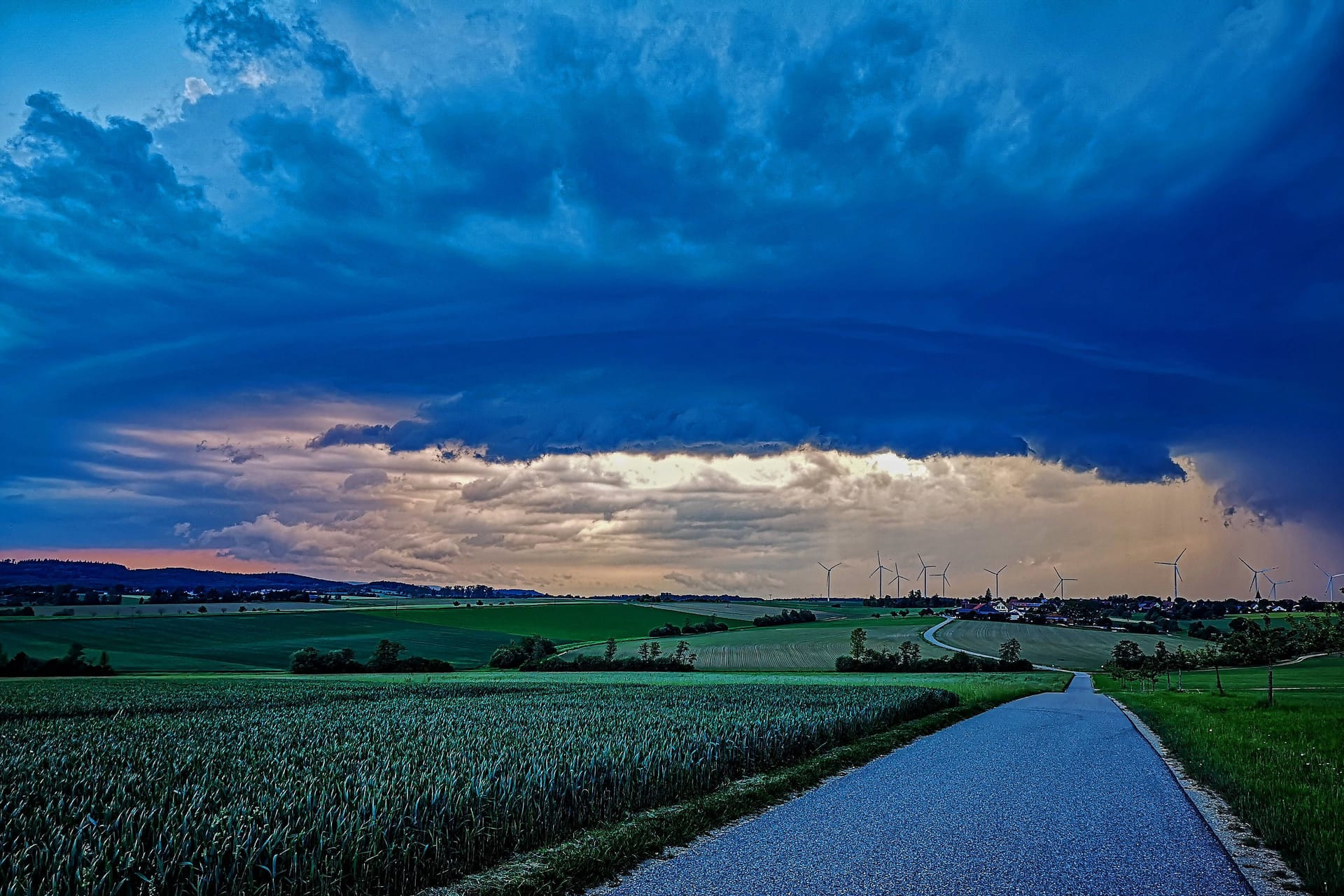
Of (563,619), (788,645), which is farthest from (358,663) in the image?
(563,619)

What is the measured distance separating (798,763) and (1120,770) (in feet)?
20.9

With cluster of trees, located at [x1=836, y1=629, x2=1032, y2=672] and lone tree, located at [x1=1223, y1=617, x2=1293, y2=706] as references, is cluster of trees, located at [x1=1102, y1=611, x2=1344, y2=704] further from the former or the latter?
cluster of trees, located at [x1=836, y1=629, x2=1032, y2=672]

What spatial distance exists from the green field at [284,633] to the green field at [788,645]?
1884cm

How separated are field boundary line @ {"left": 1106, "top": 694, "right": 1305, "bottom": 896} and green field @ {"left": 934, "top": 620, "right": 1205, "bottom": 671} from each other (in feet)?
323

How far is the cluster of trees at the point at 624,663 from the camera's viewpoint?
302ft

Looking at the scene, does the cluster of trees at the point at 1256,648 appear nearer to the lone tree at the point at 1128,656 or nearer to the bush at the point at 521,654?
the lone tree at the point at 1128,656

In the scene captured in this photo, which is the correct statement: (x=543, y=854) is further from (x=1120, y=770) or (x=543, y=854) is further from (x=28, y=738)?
(x=28, y=738)

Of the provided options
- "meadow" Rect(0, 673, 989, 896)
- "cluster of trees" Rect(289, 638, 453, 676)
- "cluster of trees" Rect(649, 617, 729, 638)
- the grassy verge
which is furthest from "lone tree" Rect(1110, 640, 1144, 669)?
the grassy verge

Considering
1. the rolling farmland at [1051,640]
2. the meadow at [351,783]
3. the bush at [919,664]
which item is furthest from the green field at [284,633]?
the meadow at [351,783]

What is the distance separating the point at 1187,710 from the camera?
3083cm

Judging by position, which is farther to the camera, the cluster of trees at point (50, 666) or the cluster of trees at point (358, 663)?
the cluster of trees at point (358, 663)

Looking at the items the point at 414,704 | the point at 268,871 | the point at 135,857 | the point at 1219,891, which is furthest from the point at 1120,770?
the point at 414,704

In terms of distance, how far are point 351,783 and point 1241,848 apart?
11.5 m

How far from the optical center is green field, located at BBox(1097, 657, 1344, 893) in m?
10.3
